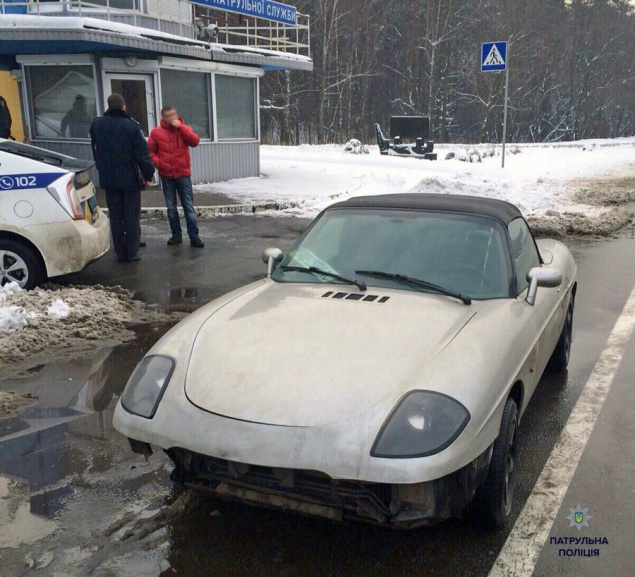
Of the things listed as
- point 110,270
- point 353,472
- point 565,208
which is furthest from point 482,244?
point 565,208

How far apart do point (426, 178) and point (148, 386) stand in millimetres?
13043

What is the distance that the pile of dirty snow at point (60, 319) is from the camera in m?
5.66

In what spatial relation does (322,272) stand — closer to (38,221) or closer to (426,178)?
(38,221)

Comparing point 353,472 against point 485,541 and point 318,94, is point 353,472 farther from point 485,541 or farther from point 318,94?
point 318,94

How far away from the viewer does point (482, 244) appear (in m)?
4.04

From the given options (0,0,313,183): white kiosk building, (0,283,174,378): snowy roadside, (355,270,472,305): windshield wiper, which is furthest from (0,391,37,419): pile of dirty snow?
(0,0,313,183): white kiosk building

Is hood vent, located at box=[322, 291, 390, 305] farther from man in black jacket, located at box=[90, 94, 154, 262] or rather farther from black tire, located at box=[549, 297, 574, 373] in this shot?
man in black jacket, located at box=[90, 94, 154, 262]

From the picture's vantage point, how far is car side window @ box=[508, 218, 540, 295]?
4.09 metres

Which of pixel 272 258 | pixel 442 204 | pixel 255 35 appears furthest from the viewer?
pixel 255 35

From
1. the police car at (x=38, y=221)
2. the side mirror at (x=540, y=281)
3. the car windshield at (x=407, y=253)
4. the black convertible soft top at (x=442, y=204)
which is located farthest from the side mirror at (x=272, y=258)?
the police car at (x=38, y=221)

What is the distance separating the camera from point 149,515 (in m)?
3.31

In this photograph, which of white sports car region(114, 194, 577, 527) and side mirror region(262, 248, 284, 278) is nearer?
white sports car region(114, 194, 577, 527)

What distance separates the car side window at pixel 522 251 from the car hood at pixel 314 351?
58cm

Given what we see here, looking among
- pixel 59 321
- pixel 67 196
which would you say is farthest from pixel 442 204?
pixel 67 196
